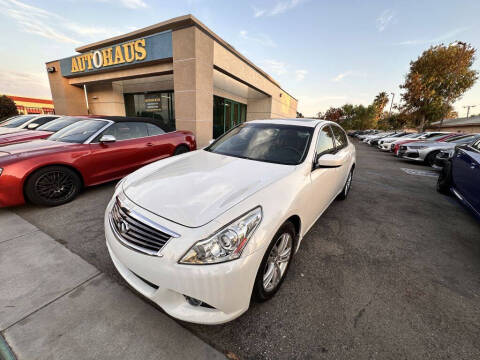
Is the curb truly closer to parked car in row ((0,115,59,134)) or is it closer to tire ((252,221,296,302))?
tire ((252,221,296,302))

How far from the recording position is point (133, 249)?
57.1 inches

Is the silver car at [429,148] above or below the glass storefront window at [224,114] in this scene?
below

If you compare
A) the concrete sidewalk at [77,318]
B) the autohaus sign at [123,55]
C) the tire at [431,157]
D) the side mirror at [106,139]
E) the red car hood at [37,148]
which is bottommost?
the concrete sidewalk at [77,318]

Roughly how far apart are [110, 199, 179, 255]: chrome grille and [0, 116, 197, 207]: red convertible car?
2.64 metres

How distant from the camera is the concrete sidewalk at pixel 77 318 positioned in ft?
4.41

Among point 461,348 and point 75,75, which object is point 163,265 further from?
point 75,75

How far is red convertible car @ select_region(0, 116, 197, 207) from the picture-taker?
3.04 m

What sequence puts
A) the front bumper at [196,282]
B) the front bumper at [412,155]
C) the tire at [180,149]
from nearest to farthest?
the front bumper at [196,282]
the tire at [180,149]
the front bumper at [412,155]

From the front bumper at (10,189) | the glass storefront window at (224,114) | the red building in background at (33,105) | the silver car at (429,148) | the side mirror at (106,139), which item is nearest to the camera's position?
the front bumper at (10,189)

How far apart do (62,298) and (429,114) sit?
105 ft

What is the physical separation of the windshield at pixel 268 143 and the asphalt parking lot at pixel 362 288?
123 centimetres

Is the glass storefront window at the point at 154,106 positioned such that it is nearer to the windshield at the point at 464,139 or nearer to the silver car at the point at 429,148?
the silver car at the point at 429,148

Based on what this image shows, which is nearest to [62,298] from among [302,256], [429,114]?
[302,256]

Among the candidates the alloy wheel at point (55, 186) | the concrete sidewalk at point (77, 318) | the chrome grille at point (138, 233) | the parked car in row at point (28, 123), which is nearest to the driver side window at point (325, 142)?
the chrome grille at point (138, 233)
